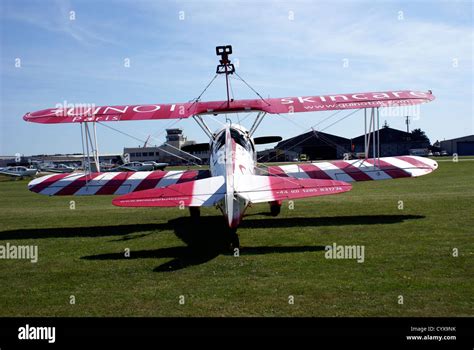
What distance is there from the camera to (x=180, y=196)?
7594mm

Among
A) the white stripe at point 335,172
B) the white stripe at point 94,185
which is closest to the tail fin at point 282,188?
the white stripe at point 335,172

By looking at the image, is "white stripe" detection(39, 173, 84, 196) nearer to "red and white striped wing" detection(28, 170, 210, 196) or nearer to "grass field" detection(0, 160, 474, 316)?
"red and white striped wing" detection(28, 170, 210, 196)

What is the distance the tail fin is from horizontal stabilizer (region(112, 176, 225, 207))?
0.43 meters

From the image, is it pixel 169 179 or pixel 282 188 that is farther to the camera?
pixel 169 179

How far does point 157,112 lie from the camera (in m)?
11.8

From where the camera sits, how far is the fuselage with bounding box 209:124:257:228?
7574 mm

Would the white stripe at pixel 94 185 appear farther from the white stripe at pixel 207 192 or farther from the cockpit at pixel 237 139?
the white stripe at pixel 207 192

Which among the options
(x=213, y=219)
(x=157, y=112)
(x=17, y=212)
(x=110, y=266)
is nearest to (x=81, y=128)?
(x=157, y=112)

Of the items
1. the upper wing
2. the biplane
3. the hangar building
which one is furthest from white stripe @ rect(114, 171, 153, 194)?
the hangar building

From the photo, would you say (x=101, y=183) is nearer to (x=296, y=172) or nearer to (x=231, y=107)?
(x=231, y=107)

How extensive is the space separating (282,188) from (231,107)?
5335mm

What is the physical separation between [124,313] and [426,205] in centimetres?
1025
